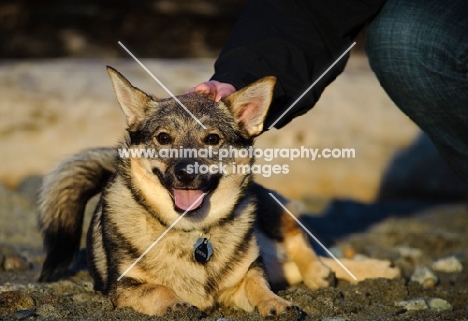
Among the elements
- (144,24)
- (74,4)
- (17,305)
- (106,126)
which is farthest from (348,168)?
(17,305)

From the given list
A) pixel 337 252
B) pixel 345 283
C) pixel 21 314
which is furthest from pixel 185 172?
pixel 337 252

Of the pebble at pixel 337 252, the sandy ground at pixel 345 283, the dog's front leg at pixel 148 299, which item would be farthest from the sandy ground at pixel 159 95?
the dog's front leg at pixel 148 299

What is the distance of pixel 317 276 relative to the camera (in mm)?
5086

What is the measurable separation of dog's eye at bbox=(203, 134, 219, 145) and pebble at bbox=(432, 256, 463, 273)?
1906 mm

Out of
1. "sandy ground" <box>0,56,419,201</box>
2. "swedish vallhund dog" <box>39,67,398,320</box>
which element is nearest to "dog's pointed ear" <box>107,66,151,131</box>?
"swedish vallhund dog" <box>39,67,398,320</box>

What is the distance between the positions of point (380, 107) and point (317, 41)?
4.16 meters

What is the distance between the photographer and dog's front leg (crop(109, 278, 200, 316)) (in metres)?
4.02

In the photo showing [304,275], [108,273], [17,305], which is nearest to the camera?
[17,305]

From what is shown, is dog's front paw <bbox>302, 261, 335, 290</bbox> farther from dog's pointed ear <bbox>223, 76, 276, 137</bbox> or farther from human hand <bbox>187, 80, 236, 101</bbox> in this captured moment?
human hand <bbox>187, 80, 236, 101</bbox>

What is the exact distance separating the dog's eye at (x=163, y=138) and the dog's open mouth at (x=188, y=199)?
320 mm

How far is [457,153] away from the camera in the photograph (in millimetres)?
4801

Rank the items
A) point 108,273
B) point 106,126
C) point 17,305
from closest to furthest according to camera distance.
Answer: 1. point 17,305
2. point 108,273
3. point 106,126

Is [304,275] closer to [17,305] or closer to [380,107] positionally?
[17,305]

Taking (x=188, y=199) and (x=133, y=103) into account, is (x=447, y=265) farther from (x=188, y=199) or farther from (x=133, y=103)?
(x=133, y=103)
